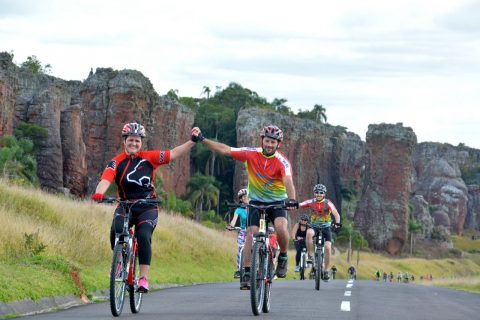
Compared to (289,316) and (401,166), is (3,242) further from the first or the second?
(401,166)

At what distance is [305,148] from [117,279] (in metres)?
106

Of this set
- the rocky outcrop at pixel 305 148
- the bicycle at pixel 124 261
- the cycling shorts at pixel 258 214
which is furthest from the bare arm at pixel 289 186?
the rocky outcrop at pixel 305 148

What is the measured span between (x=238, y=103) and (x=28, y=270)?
393ft

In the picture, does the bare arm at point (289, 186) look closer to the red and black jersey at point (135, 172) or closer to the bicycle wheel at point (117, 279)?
the red and black jersey at point (135, 172)

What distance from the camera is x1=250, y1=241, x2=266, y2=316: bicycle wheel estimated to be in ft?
39.9

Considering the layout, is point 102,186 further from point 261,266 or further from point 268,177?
point 268,177

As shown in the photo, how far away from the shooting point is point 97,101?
74.4 meters

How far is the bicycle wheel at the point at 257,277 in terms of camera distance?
12164mm

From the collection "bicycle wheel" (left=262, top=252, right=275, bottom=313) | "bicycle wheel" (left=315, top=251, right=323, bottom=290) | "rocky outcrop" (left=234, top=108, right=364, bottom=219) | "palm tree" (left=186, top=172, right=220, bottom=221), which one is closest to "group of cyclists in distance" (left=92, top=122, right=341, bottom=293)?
"bicycle wheel" (left=262, top=252, right=275, bottom=313)

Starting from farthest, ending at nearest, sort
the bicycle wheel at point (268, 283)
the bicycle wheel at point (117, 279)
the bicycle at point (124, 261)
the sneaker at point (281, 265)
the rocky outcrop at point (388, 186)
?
1. the rocky outcrop at point (388, 186)
2. the sneaker at point (281, 265)
3. the bicycle wheel at point (268, 283)
4. the bicycle at point (124, 261)
5. the bicycle wheel at point (117, 279)

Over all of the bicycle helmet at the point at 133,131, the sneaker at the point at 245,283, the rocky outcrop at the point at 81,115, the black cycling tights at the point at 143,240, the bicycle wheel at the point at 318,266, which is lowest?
the bicycle wheel at the point at 318,266

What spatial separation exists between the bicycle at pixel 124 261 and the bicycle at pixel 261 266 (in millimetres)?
1506

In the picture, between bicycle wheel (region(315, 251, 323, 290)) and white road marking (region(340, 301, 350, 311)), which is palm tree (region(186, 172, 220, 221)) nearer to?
bicycle wheel (region(315, 251, 323, 290))

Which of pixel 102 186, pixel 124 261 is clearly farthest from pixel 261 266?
pixel 102 186
